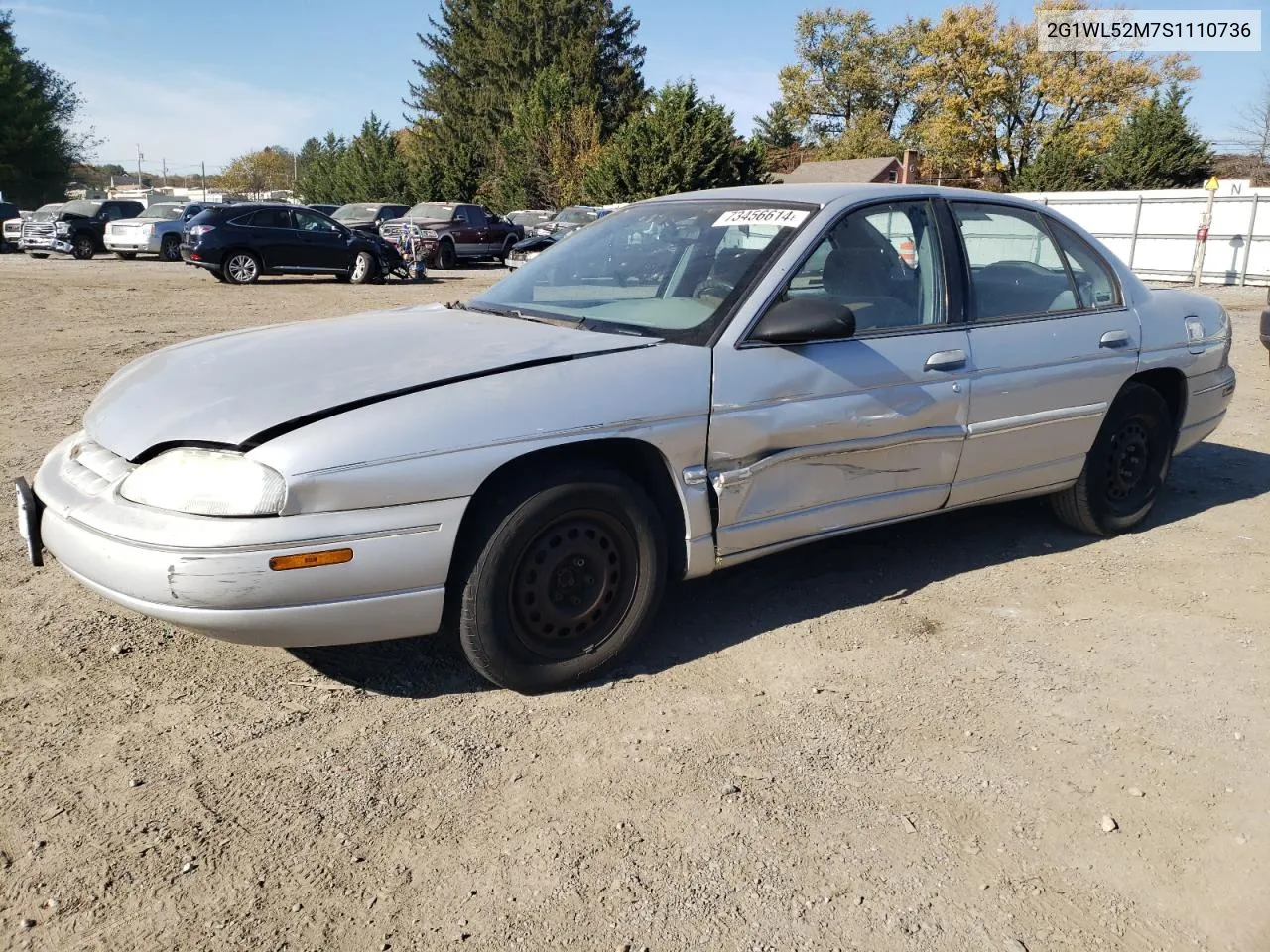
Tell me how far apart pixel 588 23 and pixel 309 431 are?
60.7m

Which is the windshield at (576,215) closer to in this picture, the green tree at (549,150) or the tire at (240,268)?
the tire at (240,268)

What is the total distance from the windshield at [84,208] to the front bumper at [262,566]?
90.0 ft

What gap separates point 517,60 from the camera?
191ft

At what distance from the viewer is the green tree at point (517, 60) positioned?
2226 inches

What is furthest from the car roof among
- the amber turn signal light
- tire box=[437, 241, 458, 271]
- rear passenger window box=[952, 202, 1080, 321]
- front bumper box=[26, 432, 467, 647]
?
tire box=[437, 241, 458, 271]

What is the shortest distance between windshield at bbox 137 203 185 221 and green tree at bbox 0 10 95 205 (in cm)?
2844

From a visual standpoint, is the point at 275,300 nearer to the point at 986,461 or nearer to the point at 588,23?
the point at 986,461

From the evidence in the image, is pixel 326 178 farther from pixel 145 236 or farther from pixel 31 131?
pixel 145 236

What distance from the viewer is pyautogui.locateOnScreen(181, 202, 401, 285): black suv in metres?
19.1

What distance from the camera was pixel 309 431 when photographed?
109 inches

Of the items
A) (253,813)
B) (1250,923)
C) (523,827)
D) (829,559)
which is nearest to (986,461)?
(829,559)

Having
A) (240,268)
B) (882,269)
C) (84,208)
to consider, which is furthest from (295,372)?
(84,208)

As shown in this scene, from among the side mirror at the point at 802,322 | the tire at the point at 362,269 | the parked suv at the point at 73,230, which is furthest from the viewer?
the parked suv at the point at 73,230

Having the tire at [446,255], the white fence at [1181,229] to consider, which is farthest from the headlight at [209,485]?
the tire at [446,255]
